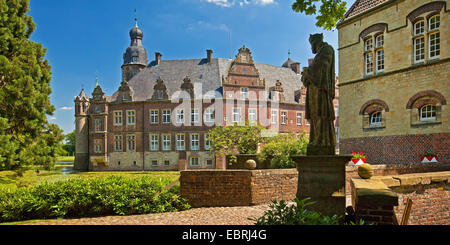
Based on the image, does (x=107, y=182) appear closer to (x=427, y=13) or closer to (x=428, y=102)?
(x=428, y=102)

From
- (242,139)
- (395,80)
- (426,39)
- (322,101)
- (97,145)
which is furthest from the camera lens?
(97,145)

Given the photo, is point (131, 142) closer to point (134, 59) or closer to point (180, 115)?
point (180, 115)

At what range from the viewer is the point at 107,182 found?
9000 millimetres

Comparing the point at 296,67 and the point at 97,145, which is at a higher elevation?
the point at 296,67

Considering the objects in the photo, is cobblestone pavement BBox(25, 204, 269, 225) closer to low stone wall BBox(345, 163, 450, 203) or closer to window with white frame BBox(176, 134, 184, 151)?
low stone wall BBox(345, 163, 450, 203)

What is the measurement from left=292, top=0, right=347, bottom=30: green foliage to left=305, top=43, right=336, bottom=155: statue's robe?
0.71m

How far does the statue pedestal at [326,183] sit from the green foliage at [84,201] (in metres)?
4.38

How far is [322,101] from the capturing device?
544 centimetres

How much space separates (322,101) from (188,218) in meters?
4.41

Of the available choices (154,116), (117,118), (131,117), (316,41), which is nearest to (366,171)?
(316,41)

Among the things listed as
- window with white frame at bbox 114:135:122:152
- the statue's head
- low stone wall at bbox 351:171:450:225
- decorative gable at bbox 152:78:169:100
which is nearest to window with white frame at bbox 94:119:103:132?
window with white frame at bbox 114:135:122:152

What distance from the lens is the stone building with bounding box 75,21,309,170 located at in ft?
106

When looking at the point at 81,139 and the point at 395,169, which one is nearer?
the point at 395,169

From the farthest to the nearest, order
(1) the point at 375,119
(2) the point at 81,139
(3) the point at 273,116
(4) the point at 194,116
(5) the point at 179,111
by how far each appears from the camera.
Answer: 1. (2) the point at 81,139
2. (3) the point at 273,116
3. (5) the point at 179,111
4. (4) the point at 194,116
5. (1) the point at 375,119
